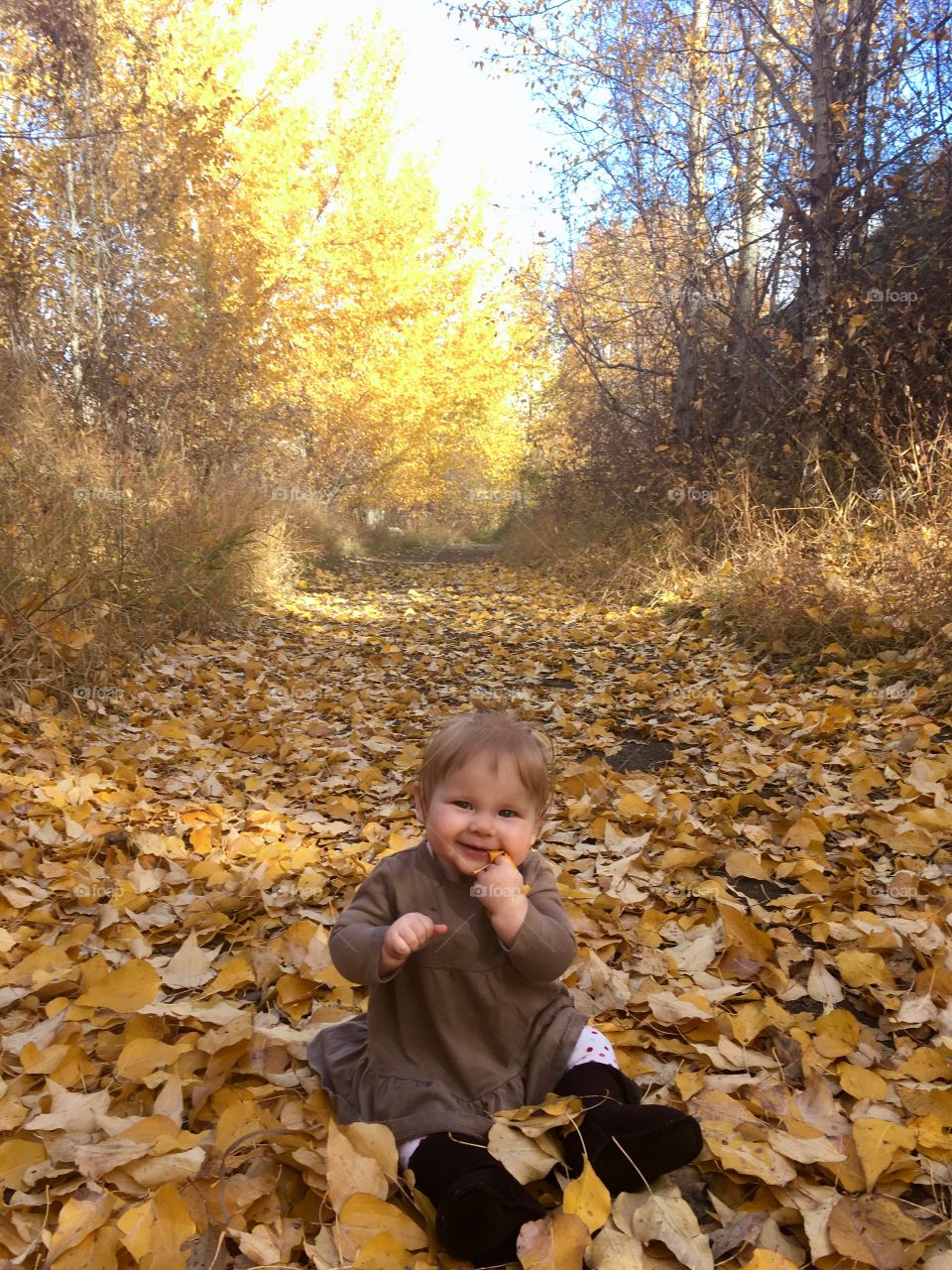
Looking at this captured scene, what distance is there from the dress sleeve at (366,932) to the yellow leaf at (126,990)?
2.07 feet

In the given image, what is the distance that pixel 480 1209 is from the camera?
Answer: 1.28m

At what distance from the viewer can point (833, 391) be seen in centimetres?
671

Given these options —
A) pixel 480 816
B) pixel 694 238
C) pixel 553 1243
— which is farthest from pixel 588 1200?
pixel 694 238

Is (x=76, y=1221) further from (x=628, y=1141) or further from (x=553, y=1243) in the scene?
(x=628, y=1141)

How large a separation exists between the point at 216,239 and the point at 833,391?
7235mm

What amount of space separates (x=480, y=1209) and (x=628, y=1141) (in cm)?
27

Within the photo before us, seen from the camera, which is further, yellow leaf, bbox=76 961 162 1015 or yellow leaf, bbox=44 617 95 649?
yellow leaf, bbox=44 617 95 649

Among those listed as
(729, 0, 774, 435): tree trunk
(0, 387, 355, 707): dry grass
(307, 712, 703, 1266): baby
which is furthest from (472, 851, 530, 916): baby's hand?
(729, 0, 774, 435): tree trunk

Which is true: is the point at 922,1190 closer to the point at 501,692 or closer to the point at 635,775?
the point at 635,775

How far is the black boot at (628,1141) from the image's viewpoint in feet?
4.49

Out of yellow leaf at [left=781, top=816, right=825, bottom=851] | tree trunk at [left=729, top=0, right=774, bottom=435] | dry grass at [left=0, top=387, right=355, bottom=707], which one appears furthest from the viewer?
tree trunk at [left=729, top=0, right=774, bottom=435]

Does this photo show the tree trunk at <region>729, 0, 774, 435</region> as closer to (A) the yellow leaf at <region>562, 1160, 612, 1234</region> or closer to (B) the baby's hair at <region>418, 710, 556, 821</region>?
(B) the baby's hair at <region>418, 710, 556, 821</region>

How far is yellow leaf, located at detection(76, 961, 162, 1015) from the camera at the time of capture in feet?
6.20

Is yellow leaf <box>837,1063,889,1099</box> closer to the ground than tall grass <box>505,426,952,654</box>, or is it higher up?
closer to the ground
